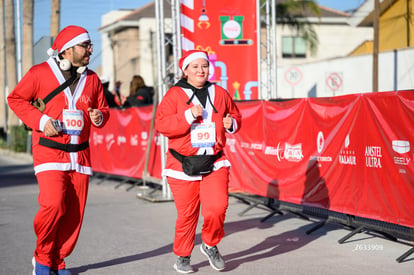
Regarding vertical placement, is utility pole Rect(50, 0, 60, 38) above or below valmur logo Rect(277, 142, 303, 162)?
above

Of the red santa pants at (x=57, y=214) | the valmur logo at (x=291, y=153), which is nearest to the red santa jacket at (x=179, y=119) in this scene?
the red santa pants at (x=57, y=214)

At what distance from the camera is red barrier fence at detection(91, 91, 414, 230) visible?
7.61 m

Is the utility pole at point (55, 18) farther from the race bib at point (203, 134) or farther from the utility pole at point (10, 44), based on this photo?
the race bib at point (203, 134)

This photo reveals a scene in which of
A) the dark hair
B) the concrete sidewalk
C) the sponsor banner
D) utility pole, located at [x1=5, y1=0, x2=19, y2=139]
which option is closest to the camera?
the concrete sidewalk

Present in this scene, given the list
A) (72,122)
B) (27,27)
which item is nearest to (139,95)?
(72,122)

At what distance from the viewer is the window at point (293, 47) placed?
55.0 meters

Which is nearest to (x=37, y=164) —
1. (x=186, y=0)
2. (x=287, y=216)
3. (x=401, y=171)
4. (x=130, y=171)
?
(x=401, y=171)

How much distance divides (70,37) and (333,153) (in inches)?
145

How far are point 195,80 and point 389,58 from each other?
69.2ft

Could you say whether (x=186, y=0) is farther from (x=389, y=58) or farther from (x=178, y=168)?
(x=389, y=58)

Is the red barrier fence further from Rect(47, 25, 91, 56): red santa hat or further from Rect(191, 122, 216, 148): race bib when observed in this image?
Rect(47, 25, 91, 56): red santa hat

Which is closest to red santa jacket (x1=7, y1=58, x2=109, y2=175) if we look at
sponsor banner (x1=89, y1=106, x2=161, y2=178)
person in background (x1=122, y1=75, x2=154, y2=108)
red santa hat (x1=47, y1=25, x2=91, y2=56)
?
red santa hat (x1=47, y1=25, x2=91, y2=56)

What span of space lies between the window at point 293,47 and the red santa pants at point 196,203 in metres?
48.8

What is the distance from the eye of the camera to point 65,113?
6.27 metres
